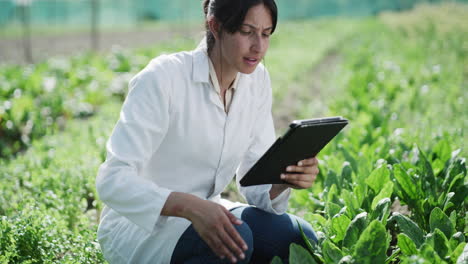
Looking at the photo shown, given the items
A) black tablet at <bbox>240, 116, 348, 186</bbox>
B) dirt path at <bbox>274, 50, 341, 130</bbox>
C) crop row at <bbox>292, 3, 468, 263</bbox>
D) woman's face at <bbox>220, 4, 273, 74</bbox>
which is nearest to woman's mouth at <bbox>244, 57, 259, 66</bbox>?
woman's face at <bbox>220, 4, 273, 74</bbox>

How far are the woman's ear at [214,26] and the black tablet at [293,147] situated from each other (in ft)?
1.63

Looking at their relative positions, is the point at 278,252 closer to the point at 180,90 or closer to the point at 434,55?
the point at 180,90

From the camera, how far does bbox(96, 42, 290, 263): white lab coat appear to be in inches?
68.9

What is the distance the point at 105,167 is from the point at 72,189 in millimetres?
1413

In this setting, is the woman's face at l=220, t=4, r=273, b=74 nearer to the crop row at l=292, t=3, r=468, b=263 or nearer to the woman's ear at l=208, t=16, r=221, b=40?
the woman's ear at l=208, t=16, r=221, b=40

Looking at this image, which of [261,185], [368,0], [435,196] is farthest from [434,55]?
[368,0]

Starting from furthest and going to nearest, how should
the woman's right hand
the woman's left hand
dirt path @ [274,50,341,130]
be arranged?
dirt path @ [274,50,341,130] < the woman's left hand < the woman's right hand

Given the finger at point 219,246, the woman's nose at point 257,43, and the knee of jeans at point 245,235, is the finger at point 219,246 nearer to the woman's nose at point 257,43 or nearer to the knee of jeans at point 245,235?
the knee of jeans at point 245,235

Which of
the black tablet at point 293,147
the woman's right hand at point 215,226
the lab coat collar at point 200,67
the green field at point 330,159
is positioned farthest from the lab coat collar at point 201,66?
the green field at point 330,159

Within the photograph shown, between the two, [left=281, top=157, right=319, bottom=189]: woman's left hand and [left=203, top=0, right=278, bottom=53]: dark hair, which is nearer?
[left=203, top=0, right=278, bottom=53]: dark hair

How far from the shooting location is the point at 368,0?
137 ft

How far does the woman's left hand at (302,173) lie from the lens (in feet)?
6.49

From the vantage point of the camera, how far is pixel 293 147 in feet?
6.04

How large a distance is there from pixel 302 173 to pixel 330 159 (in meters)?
1.39
